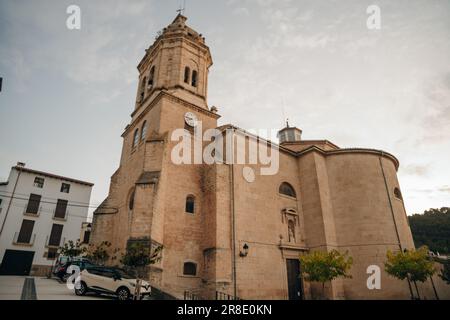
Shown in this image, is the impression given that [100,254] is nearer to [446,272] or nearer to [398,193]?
[398,193]

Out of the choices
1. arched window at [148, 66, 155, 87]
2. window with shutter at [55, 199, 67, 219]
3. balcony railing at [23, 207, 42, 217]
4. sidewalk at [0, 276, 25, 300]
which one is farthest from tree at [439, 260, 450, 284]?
balcony railing at [23, 207, 42, 217]

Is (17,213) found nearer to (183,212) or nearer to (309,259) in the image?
(183,212)

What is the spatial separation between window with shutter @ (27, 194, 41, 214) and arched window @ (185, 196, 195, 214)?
19.0 meters

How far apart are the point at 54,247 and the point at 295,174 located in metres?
24.1

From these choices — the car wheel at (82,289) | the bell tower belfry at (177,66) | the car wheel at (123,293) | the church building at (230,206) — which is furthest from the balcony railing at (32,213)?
the car wheel at (123,293)

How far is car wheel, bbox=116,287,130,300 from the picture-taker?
994cm

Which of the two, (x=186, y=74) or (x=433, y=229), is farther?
(x=433, y=229)

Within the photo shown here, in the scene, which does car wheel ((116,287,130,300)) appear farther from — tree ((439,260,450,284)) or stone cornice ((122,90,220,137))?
tree ((439,260,450,284))

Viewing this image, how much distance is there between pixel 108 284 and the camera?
33.0ft

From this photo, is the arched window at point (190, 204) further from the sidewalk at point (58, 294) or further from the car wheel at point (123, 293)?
the sidewalk at point (58, 294)

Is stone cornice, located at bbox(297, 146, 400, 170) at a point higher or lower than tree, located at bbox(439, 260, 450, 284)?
higher

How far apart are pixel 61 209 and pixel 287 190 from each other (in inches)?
921

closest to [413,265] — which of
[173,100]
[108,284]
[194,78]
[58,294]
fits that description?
[108,284]

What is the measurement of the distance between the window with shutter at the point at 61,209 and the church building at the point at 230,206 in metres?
11.6
